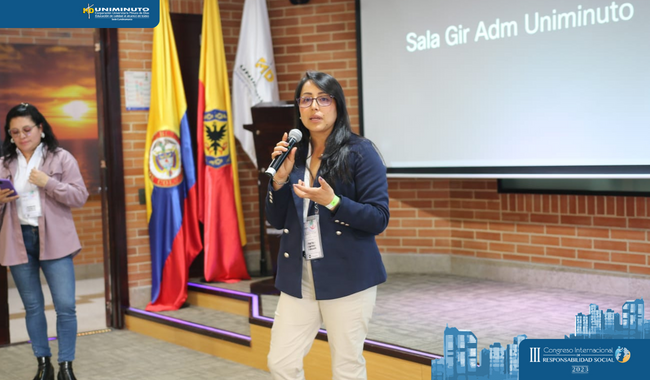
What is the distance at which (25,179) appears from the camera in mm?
3832

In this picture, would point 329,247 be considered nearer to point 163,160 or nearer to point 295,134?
point 295,134

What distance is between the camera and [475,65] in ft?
16.0

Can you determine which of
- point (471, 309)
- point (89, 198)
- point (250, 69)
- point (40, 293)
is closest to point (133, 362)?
point (40, 293)

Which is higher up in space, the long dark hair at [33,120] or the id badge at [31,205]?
the long dark hair at [33,120]

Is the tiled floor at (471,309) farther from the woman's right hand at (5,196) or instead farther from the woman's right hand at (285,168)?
the woman's right hand at (5,196)

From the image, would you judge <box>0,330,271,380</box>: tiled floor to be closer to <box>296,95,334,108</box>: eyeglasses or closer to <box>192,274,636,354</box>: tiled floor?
<box>192,274,636,354</box>: tiled floor

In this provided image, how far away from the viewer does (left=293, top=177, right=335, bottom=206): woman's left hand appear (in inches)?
87.9

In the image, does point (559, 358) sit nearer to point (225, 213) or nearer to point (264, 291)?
point (264, 291)

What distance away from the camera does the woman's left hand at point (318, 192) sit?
7.32 ft

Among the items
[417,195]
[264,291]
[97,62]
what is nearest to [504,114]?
[417,195]

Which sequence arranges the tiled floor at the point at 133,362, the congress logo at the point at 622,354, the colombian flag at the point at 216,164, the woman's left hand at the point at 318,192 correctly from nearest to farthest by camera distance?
the woman's left hand at the point at 318,192
the congress logo at the point at 622,354
the tiled floor at the point at 133,362
the colombian flag at the point at 216,164

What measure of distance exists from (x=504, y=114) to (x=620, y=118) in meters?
0.78

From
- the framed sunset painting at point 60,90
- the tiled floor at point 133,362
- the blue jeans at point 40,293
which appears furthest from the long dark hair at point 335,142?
the framed sunset painting at point 60,90

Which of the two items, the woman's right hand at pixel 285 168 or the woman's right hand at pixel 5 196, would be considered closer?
the woman's right hand at pixel 285 168
